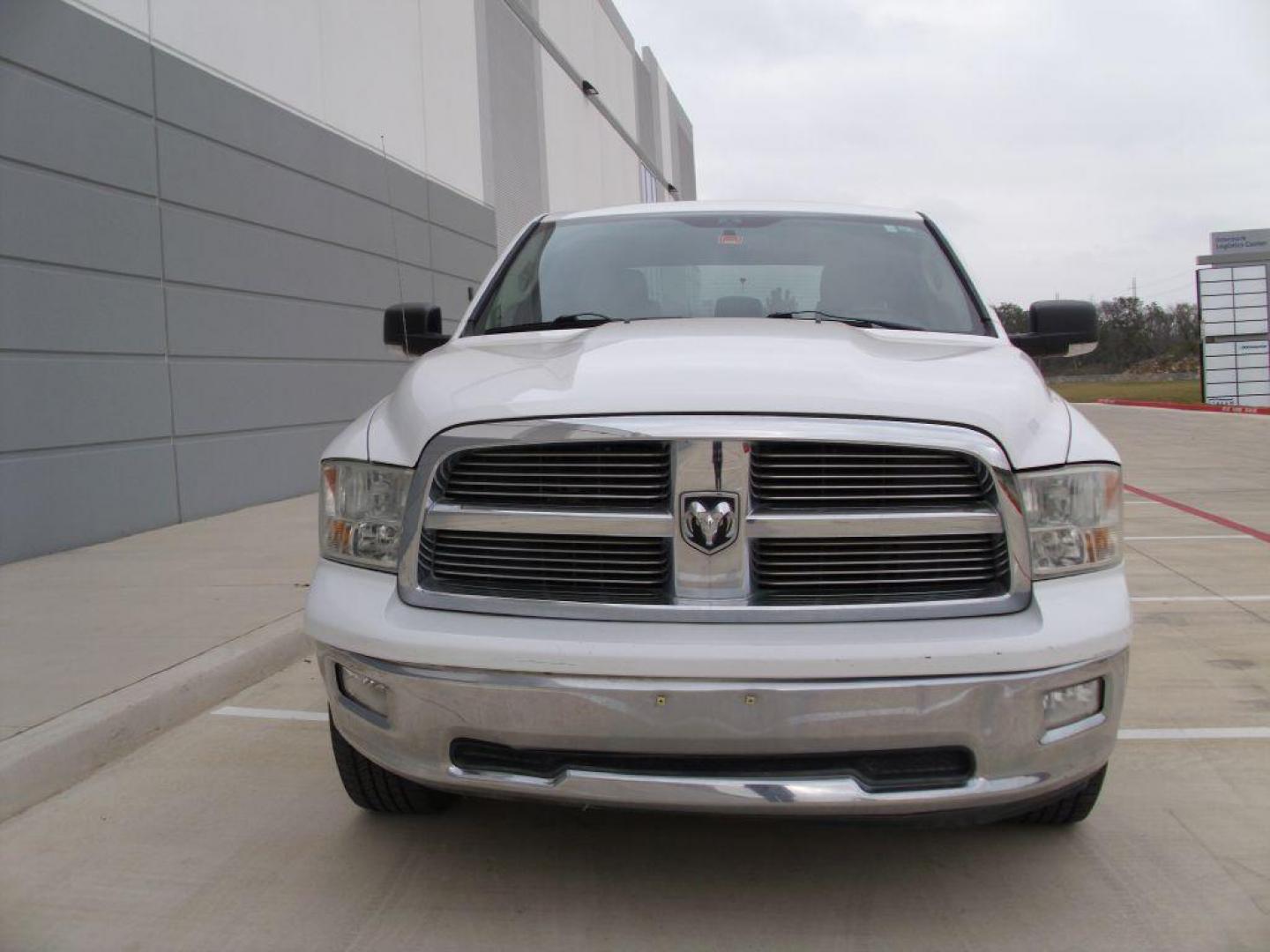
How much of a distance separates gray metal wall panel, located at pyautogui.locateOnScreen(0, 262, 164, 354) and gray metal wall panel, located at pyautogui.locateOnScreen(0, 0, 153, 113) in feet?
4.32

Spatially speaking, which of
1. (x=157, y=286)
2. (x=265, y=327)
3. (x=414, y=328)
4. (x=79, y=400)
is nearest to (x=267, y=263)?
(x=265, y=327)

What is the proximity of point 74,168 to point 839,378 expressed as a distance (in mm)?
6880

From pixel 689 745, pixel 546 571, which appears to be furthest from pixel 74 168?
pixel 689 745

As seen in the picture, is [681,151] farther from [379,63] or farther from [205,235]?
[205,235]

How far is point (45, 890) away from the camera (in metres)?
2.94

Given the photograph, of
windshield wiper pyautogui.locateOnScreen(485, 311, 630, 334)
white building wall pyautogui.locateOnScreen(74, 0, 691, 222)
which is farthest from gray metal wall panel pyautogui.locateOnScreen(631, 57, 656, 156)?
windshield wiper pyautogui.locateOnScreen(485, 311, 630, 334)

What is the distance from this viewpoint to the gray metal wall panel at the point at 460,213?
1478 centimetres

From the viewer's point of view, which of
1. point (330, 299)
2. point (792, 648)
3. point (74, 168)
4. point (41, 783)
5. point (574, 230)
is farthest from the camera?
point (330, 299)

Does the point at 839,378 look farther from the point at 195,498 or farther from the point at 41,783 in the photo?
the point at 195,498

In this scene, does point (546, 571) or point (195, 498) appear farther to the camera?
point (195, 498)

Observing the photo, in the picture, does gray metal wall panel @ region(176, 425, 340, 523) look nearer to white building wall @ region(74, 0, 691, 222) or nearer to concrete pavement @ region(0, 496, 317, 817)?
concrete pavement @ region(0, 496, 317, 817)

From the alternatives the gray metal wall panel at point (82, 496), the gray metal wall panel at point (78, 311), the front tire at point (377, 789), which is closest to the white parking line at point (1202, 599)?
the front tire at point (377, 789)

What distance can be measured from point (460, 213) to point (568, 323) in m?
12.5

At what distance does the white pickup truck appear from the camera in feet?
7.90
